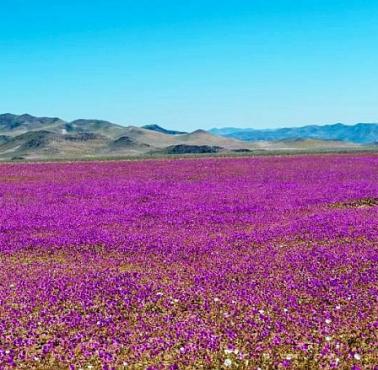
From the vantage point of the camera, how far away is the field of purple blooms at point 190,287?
325 inches

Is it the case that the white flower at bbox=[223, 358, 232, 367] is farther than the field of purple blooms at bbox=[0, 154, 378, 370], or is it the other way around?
the field of purple blooms at bbox=[0, 154, 378, 370]

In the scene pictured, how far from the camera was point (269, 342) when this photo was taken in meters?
8.53

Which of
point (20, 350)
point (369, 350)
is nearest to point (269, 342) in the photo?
point (369, 350)

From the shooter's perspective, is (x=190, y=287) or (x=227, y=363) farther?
(x=190, y=287)

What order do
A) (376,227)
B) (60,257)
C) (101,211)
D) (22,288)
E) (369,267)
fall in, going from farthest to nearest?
(101,211)
(376,227)
(60,257)
(369,267)
(22,288)

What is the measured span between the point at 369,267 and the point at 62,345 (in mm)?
8184

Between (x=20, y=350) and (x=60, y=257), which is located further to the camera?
(x=60, y=257)

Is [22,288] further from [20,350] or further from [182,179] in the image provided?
[182,179]

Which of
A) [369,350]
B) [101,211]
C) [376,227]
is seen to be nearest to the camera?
[369,350]

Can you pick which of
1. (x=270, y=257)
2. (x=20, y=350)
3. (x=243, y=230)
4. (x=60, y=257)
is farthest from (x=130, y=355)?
(x=243, y=230)

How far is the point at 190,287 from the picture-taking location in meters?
11.6

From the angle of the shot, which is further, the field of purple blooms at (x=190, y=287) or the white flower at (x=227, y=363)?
the field of purple blooms at (x=190, y=287)

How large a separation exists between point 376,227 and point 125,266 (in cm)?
966

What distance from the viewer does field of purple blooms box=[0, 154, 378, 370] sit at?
Result: 27.1 ft
